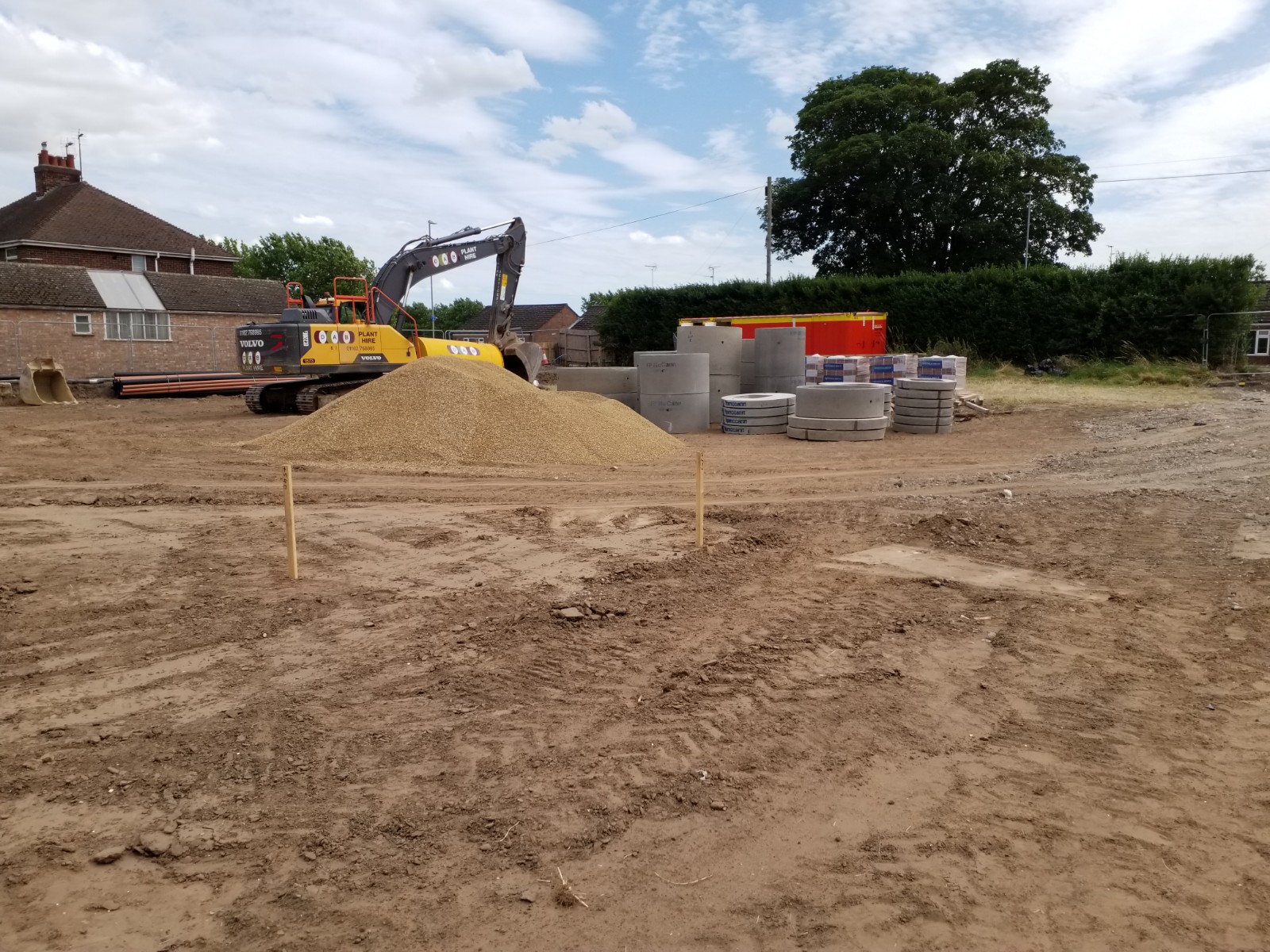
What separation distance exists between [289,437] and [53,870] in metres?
11.5

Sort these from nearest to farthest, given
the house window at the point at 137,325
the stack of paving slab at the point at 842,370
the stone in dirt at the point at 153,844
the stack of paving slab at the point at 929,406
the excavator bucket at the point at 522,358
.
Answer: the stone in dirt at the point at 153,844 < the stack of paving slab at the point at 929,406 < the stack of paving slab at the point at 842,370 < the excavator bucket at the point at 522,358 < the house window at the point at 137,325

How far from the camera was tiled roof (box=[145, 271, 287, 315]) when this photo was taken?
115 ft

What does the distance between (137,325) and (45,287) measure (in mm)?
2990

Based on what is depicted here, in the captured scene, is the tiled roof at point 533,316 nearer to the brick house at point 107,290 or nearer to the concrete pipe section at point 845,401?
the brick house at point 107,290

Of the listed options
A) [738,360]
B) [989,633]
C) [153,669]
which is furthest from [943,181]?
[153,669]

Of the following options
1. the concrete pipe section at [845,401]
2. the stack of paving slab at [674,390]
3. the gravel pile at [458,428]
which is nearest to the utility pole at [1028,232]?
the concrete pipe section at [845,401]

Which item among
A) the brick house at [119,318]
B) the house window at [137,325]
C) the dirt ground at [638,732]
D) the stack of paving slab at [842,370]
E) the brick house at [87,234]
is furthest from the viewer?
the brick house at [87,234]

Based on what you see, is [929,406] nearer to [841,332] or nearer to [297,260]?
[841,332]

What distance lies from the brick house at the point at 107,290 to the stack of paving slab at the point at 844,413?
2585cm

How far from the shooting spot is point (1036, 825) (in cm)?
386

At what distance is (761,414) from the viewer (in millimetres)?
17531

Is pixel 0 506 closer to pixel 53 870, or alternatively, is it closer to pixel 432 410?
pixel 432 410

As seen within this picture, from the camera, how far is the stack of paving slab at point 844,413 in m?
16.4

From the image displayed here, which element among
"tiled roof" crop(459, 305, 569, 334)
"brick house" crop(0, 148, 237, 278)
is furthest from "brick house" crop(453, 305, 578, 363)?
"brick house" crop(0, 148, 237, 278)
